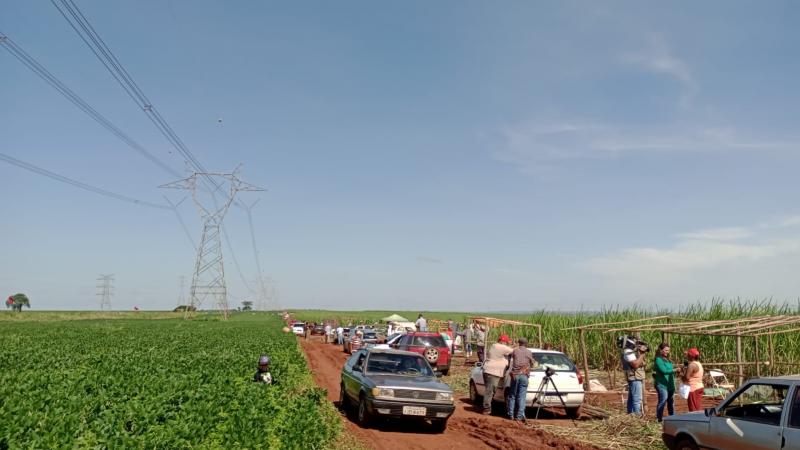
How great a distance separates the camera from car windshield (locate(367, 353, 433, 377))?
559 inches

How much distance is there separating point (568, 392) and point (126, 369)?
10334 mm

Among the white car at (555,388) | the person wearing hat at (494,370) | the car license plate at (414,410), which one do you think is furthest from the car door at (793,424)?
the person wearing hat at (494,370)

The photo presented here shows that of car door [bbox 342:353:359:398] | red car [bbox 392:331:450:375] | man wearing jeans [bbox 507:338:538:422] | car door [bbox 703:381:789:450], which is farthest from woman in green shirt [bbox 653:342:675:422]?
red car [bbox 392:331:450:375]

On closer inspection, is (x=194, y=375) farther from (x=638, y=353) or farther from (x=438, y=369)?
(x=438, y=369)

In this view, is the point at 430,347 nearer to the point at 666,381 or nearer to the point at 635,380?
the point at 635,380

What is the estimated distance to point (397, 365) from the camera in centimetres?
1441

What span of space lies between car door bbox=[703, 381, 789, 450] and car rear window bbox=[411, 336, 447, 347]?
54.9 feet

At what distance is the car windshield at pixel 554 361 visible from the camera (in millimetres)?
15812

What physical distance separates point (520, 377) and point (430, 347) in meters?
10.4

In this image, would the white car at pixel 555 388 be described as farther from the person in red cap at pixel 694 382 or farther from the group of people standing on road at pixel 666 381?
the person in red cap at pixel 694 382

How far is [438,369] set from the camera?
25328 mm

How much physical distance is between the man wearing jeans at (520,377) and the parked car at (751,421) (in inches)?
206

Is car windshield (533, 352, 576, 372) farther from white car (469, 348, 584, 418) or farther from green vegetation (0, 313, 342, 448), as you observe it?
green vegetation (0, 313, 342, 448)

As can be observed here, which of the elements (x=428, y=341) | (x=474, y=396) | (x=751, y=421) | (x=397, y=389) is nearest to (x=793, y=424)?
(x=751, y=421)
